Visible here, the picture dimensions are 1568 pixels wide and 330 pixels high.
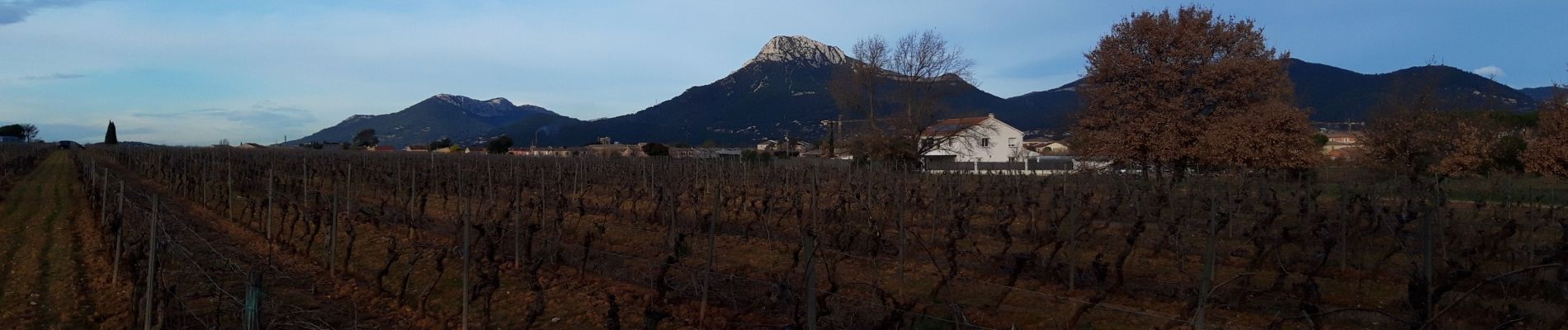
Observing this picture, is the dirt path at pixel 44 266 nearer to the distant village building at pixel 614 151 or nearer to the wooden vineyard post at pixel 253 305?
the wooden vineyard post at pixel 253 305

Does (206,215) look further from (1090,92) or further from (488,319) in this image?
(1090,92)

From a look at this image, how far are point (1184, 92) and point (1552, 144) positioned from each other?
9290 mm

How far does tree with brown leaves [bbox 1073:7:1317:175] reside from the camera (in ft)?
78.8

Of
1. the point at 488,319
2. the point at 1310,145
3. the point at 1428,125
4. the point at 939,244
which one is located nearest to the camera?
the point at 488,319

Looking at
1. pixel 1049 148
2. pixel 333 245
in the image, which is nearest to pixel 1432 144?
pixel 333 245

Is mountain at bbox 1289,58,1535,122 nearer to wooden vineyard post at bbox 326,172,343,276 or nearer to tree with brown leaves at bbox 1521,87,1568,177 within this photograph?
tree with brown leaves at bbox 1521,87,1568,177

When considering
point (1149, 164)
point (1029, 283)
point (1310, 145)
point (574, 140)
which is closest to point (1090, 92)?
point (1149, 164)

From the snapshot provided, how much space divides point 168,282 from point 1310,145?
26.5 m

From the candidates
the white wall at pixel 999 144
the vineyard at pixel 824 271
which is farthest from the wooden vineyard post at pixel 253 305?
the white wall at pixel 999 144

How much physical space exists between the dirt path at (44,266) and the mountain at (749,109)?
9433 cm

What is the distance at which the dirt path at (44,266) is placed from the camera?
21.5 ft

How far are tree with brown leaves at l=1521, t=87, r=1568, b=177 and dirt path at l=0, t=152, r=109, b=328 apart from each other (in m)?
30.9

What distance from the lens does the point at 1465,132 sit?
26234mm

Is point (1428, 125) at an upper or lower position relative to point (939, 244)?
upper
